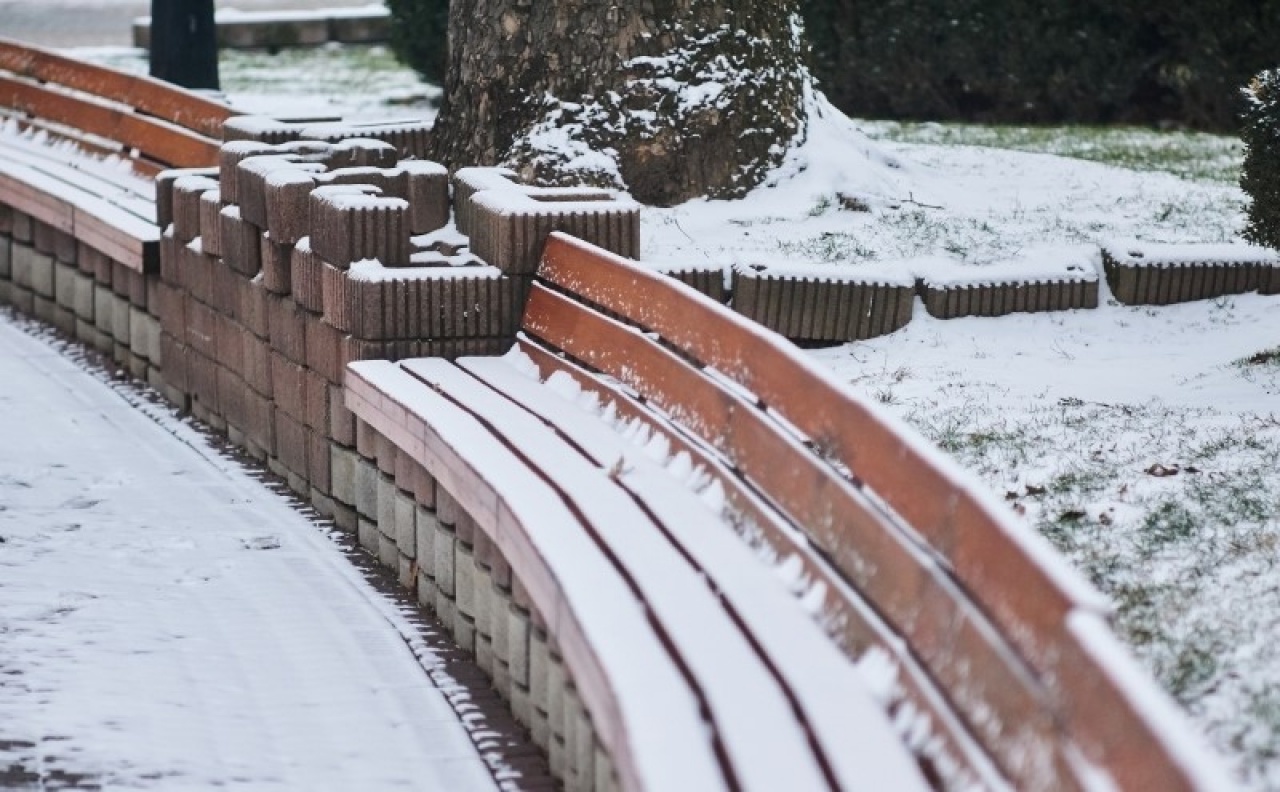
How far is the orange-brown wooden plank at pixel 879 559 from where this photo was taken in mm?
3193

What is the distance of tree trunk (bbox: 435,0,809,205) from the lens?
28.0 ft

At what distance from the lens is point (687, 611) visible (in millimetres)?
4273

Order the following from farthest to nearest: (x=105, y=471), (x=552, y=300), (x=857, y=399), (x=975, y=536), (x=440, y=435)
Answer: (x=105, y=471), (x=552, y=300), (x=440, y=435), (x=857, y=399), (x=975, y=536)

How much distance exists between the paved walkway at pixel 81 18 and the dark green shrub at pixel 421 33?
16.7ft

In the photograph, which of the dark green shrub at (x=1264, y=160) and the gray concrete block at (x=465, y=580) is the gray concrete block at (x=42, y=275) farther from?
the dark green shrub at (x=1264, y=160)

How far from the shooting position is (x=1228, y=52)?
12.9 meters

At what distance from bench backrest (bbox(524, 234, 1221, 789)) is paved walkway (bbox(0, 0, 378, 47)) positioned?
14.9 metres

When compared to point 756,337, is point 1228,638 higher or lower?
lower

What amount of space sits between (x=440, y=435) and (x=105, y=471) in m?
2.34

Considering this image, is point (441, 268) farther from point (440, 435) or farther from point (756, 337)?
point (756, 337)

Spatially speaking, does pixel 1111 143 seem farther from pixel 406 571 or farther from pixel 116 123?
pixel 406 571

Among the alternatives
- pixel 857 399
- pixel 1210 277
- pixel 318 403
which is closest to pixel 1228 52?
pixel 1210 277

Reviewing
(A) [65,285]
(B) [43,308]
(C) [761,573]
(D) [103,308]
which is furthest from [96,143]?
(C) [761,573]

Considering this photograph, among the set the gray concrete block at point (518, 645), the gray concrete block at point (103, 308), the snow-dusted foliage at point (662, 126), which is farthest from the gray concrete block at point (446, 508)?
the gray concrete block at point (103, 308)
